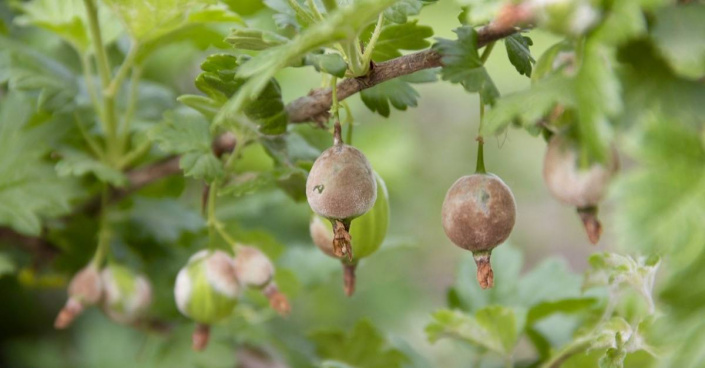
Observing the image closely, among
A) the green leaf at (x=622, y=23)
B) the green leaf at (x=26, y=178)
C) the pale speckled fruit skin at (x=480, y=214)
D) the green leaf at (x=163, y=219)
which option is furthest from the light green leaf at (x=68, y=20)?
the green leaf at (x=622, y=23)

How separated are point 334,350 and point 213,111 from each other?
1.31 feet

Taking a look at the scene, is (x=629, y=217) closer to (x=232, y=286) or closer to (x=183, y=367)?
(x=232, y=286)

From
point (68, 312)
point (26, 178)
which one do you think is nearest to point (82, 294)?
point (68, 312)

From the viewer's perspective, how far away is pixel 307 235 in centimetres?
147

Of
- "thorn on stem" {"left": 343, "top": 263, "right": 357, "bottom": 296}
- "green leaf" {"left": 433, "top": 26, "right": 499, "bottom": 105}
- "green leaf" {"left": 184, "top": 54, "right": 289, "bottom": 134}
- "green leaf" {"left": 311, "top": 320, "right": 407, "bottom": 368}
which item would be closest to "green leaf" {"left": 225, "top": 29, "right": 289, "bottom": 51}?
"green leaf" {"left": 184, "top": 54, "right": 289, "bottom": 134}

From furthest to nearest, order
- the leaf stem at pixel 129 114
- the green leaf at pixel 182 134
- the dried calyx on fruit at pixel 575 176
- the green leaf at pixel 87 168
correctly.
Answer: the leaf stem at pixel 129 114 < the green leaf at pixel 87 168 < the green leaf at pixel 182 134 < the dried calyx on fruit at pixel 575 176

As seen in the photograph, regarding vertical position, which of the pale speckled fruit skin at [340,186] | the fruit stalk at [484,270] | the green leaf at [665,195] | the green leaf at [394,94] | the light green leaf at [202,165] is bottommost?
the light green leaf at [202,165]

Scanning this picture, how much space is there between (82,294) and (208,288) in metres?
0.24

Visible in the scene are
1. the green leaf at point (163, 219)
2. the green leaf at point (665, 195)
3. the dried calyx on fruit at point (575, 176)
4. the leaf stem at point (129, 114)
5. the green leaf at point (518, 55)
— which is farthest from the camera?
the green leaf at point (163, 219)

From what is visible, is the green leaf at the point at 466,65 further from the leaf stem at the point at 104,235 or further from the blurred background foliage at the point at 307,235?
the leaf stem at the point at 104,235

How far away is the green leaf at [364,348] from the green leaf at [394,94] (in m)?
0.34

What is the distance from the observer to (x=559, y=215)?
11.1 feet

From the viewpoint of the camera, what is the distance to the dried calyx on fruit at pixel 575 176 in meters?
0.50

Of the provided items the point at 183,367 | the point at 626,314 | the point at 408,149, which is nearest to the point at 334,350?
the point at 183,367
